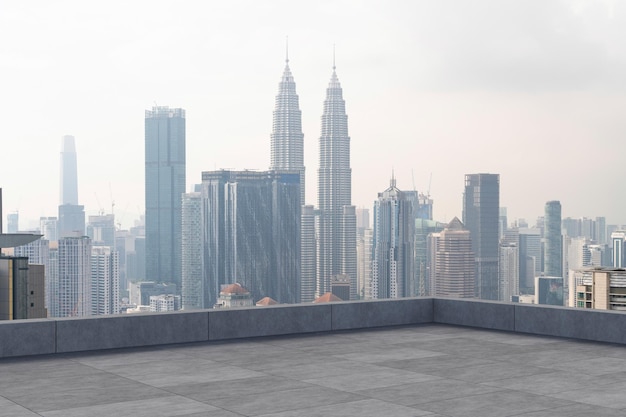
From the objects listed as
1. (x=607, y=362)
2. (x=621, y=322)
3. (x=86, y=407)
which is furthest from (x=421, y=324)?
(x=86, y=407)

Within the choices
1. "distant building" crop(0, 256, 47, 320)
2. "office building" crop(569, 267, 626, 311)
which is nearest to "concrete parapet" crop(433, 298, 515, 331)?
"distant building" crop(0, 256, 47, 320)

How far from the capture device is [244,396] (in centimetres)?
1166

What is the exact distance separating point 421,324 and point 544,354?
5.18 meters

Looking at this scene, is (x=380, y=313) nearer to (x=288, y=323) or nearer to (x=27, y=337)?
(x=288, y=323)

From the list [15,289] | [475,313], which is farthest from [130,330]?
[15,289]

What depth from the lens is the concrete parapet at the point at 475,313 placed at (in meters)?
19.2

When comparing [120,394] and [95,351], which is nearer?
[120,394]

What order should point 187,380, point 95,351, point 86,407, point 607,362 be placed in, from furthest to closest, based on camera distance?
point 95,351, point 607,362, point 187,380, point 86,407

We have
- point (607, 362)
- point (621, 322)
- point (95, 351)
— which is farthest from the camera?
point (621, 322)

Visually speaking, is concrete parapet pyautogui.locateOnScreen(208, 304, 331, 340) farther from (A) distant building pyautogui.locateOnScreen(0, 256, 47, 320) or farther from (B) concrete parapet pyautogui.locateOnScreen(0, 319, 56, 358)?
(A) distant building pyautogui.locateOnScreen(0, 256, 47, 320)

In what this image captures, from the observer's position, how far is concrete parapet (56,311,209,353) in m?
15.7

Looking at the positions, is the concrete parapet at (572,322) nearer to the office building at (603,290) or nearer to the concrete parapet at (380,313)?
the concrete parapet at (380,313)

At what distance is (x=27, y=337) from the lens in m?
15.3

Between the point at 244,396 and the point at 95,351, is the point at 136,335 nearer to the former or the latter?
the point at 95,351
